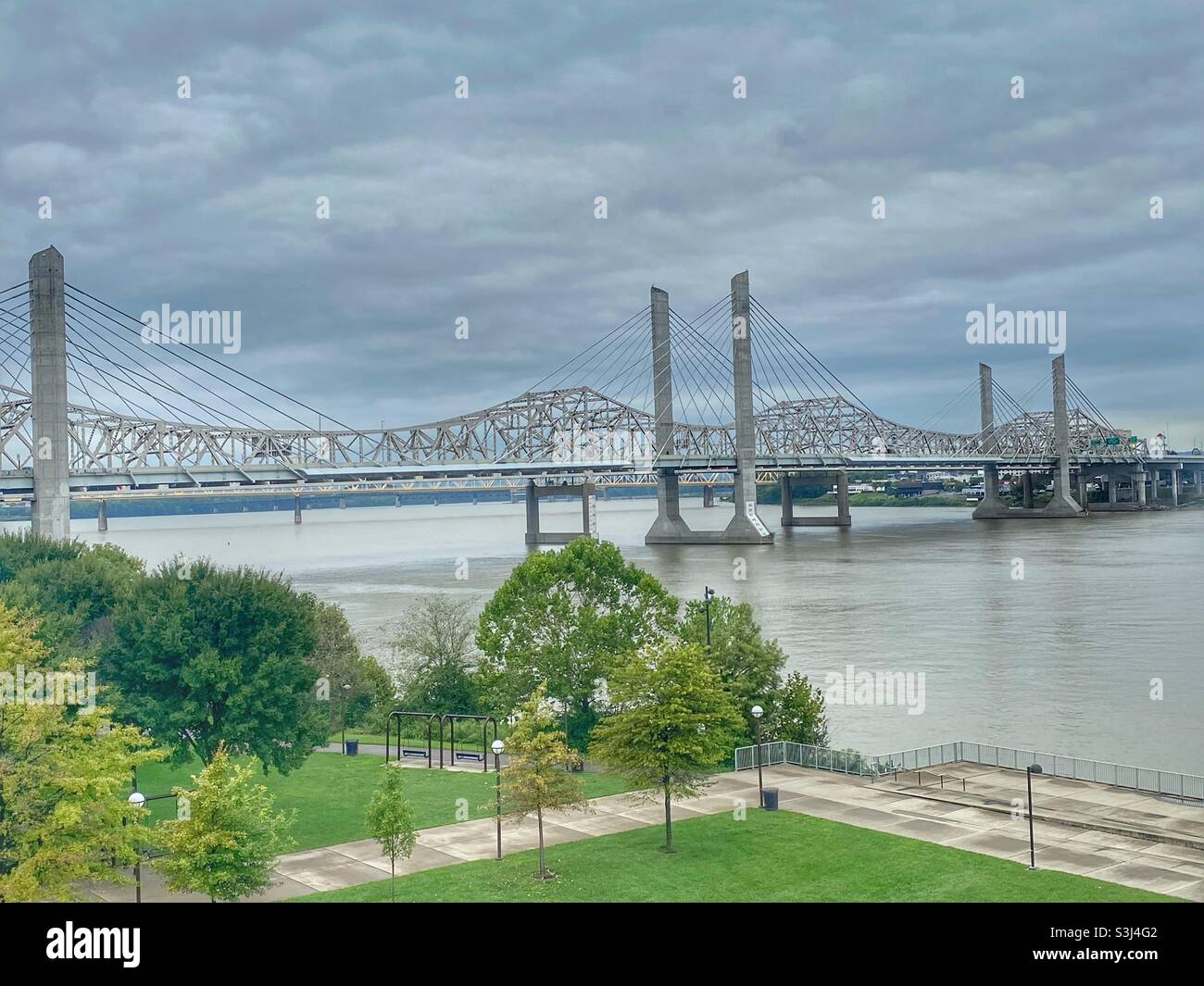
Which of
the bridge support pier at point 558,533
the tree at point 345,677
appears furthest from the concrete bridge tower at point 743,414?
the tree at point 345,677

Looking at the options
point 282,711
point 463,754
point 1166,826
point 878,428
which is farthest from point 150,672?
point 878,428

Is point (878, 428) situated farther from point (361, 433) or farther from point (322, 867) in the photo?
point (322, 867)

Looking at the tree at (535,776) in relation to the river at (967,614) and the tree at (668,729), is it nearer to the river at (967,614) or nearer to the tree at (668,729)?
the tree at (668,729)

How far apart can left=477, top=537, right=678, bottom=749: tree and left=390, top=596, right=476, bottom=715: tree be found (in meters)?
1.90

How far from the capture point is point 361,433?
108 metres

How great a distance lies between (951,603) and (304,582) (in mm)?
41715

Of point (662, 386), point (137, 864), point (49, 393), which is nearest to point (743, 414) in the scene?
point (662, 386)

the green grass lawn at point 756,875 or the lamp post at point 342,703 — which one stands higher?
the lamp post at point 342,703

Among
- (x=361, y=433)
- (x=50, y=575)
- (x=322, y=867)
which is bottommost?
(x=322, y=867)

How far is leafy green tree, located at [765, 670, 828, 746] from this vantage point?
29344 millimetres

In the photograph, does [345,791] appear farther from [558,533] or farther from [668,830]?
[558,533]

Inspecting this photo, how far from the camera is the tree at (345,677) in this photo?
3644 cm

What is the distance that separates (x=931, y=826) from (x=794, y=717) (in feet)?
26.2

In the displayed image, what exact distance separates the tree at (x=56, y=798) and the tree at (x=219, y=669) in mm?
6168
